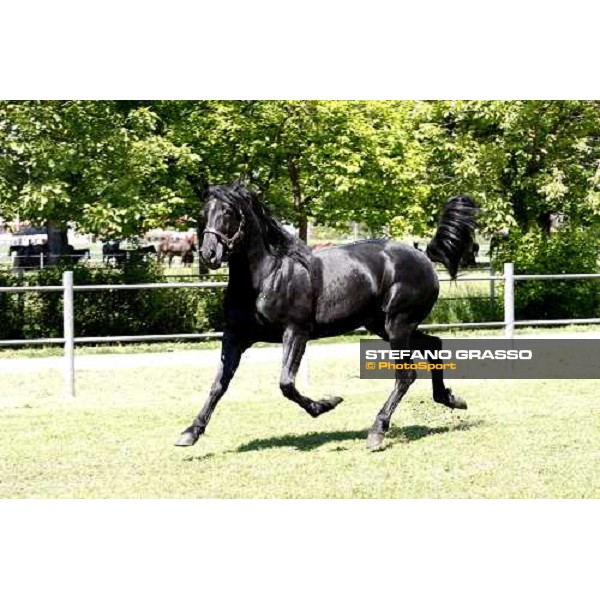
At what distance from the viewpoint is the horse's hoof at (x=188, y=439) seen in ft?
25.5

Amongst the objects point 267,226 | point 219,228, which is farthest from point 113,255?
point 219,228

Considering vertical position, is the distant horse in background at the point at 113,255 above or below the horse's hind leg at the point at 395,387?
above

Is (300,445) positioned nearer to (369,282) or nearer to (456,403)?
(369,282)

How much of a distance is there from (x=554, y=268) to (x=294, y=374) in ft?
41.8

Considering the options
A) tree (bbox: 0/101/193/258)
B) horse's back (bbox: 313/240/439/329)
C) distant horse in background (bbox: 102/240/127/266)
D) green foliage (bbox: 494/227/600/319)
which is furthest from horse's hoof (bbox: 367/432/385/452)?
green foliage (bbox: 494/227/600/319)

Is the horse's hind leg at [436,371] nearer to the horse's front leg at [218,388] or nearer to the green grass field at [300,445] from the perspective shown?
the green grass field at [300,445]

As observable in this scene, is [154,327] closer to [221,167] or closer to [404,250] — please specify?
[221,167]

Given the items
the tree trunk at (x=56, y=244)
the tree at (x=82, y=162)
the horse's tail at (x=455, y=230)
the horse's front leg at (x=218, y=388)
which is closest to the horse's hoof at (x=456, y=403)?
the horse's tail at (x=455, y=230)

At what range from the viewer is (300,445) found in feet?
27.4

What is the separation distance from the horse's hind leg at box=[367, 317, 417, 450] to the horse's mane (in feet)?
3.20

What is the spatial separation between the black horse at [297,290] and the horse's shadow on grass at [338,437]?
395 mm

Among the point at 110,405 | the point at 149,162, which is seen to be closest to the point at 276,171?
the point at 149,162

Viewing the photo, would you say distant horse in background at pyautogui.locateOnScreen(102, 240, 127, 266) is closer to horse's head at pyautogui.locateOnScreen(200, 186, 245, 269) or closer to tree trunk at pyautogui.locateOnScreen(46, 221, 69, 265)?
tree trunk at pyautogui.locateOnScreen(46, 221, 69, 265)

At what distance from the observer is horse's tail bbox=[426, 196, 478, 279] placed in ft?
31.2
